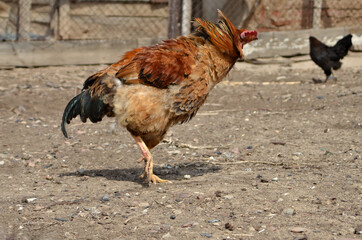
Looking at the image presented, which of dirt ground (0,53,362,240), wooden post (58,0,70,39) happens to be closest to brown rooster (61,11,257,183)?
dirt ground (0,53,362,240)

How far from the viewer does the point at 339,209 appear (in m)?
3.50

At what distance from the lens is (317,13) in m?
10.3

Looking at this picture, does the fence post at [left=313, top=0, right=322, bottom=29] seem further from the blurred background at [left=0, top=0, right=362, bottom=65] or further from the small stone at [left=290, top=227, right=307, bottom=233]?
the small stone at [left=290, top=227, right=307, bottom=233]

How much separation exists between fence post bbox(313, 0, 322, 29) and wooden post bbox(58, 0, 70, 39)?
15.8 feet

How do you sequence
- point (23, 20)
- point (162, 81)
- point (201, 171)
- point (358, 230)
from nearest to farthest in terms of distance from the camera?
point (358, 230) → point (162, 81) → point (201, 171) → point (23, 20)

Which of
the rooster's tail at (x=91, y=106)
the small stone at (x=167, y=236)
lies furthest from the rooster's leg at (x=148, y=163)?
the small stone at (x=167, y=236)

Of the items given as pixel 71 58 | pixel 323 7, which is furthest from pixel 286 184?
pixel 323 7

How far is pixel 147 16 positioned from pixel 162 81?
784 centimetres

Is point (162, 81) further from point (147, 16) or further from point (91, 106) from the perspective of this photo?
point (147, 16)

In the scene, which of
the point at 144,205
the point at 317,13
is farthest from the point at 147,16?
the point at 144,205

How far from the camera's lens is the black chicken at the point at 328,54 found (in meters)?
8.93

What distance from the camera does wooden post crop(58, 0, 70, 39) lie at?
33.6 ft

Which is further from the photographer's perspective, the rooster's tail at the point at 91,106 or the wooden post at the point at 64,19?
the wooden post at the point at 64,19

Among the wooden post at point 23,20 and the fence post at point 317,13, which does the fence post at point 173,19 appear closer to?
the wooden post at point 23,20
